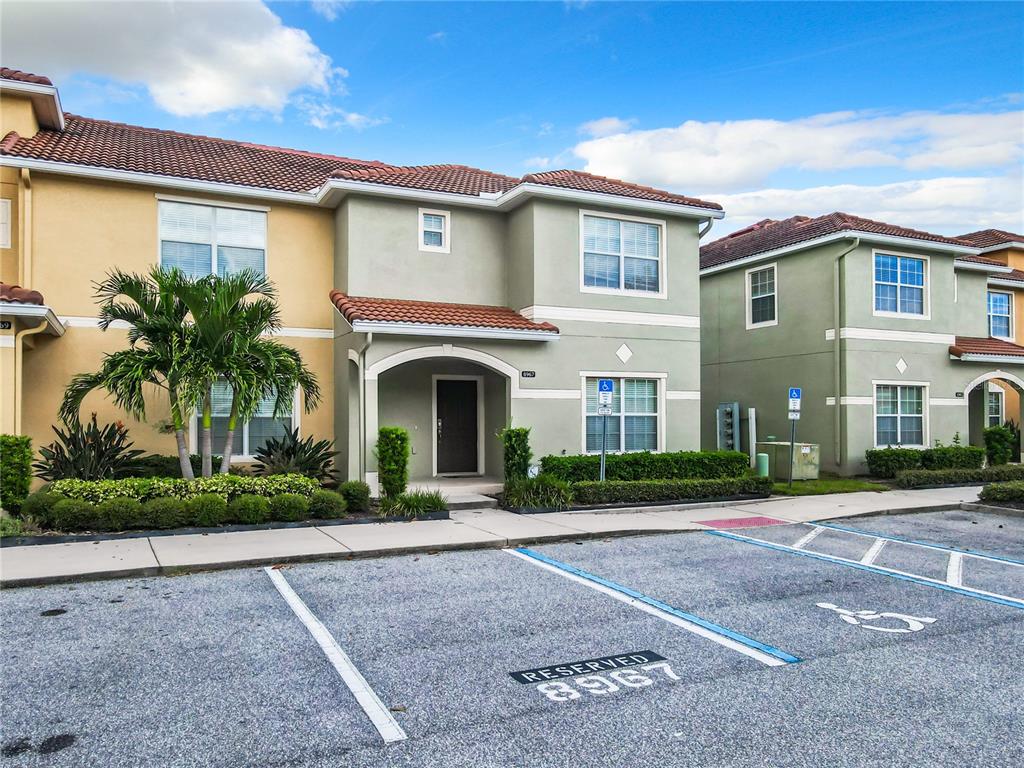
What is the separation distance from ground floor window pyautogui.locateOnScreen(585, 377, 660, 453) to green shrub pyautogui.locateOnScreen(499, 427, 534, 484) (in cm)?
216

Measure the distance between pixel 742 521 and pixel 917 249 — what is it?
469 inches

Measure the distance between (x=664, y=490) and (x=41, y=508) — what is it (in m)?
10.8

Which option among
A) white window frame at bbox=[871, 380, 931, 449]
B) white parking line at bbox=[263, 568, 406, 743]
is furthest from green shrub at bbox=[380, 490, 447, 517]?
white window frame at bbox=[871, 380, 931, 449]

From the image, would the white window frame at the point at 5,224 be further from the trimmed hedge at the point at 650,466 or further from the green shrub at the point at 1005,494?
the green shrub at the point at 1005,494

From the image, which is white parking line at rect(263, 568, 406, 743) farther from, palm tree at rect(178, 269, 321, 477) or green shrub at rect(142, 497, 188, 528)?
palm tree at rect(178, 269, 321, 477)

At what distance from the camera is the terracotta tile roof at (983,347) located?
837 inches

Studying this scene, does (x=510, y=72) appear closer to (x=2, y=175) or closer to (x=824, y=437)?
(x=2, y=175)

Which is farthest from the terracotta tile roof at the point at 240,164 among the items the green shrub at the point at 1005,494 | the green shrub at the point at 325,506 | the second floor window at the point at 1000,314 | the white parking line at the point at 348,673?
the second floor window at the point at 1000,314

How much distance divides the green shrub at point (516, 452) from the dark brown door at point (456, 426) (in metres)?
2.74

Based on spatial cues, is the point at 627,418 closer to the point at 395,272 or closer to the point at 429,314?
the point at 429,314

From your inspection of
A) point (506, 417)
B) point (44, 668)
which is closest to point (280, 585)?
point (44, 668)

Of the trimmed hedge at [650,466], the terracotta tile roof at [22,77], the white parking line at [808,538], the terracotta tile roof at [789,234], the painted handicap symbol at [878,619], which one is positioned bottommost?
the white parking line at [808,538]

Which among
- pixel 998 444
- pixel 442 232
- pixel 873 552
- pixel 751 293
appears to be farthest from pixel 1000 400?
pixel 442 232

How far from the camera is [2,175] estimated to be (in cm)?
1386
